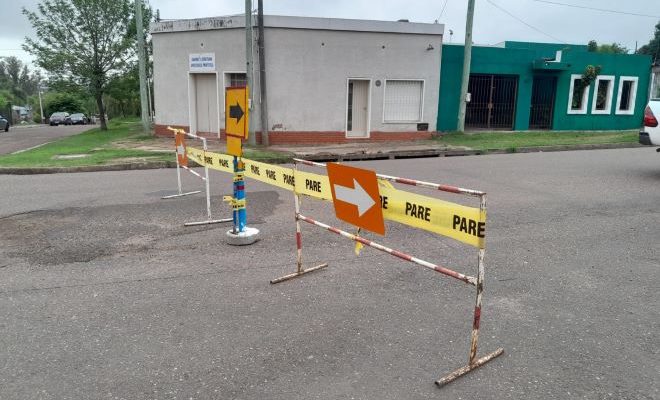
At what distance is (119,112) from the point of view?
6097 cm

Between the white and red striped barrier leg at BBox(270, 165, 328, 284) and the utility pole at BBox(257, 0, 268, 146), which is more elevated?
the utility pole at BBox(257, 0, 268, 146)

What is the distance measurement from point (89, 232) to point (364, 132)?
13.5 meters

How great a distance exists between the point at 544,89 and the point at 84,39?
77.8ft

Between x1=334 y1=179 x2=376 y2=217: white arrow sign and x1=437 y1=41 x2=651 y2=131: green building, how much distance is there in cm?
1670

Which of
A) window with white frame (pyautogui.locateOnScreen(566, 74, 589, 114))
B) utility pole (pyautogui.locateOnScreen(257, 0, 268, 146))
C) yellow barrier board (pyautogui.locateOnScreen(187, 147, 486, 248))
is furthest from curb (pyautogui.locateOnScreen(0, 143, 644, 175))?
yellow barrier board (pyautogui.locateOnScreen(187, 147, 486, 248))

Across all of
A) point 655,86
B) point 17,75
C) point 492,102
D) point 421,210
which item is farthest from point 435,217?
point 17,75

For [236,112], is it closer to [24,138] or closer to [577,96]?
[577,96]

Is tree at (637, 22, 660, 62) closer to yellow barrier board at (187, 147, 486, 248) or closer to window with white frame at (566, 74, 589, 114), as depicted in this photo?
window with white frame at (566, 74, 589, 114)

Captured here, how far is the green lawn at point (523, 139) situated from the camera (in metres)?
17.0

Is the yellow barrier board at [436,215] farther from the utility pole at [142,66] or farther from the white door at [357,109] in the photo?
the utility pole at [142,66]

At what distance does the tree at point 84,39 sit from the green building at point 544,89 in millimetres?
17948

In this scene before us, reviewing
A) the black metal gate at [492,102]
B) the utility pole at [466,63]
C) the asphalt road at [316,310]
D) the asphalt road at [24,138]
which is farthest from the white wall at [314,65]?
the asphalt road at [316,310]

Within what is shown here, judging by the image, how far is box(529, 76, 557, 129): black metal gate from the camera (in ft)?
73.2

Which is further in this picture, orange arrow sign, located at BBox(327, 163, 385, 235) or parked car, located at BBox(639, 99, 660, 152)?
parked car, located at BBox(639, 99, 660, 152)
